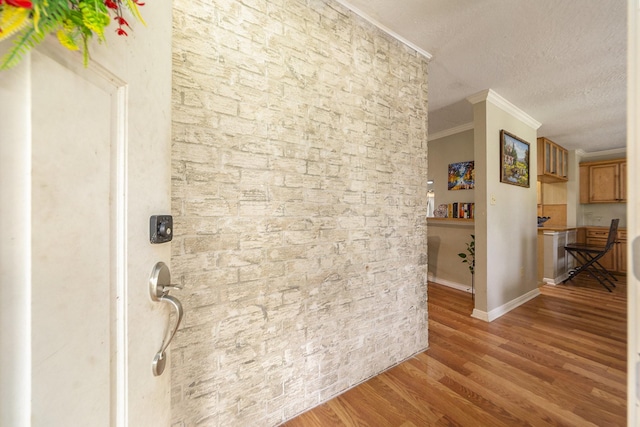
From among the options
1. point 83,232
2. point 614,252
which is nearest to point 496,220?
point 83,232

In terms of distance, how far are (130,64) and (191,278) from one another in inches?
32.3

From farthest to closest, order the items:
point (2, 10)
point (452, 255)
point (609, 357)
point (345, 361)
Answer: point (452, 255)
point (609, 357)
point (345, 361)
point (2, 10)

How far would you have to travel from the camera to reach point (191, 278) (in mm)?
1053

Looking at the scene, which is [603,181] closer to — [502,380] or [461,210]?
[461,210]

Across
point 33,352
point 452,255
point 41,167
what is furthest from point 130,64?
point 452,255

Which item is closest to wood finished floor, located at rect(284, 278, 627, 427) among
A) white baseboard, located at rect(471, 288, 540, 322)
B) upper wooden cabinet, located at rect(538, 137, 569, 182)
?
white baseboard, located at rect(471, 288, 540, 322)

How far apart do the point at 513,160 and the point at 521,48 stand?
1401mm

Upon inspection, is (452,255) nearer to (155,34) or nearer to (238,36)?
(238,36)

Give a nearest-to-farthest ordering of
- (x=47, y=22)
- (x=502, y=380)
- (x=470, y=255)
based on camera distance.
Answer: (x=47, y=22) < (x=502, y=380) < (x=470, y=255)

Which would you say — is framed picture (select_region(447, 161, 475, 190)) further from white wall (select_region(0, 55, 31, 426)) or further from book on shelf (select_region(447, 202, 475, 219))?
white wall (select_region(0, 55, 31, 426))

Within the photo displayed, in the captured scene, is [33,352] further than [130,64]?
No

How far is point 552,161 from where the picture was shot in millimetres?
4215

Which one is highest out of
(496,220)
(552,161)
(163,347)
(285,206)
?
(552,161)

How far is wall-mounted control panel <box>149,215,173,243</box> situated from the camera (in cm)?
57
